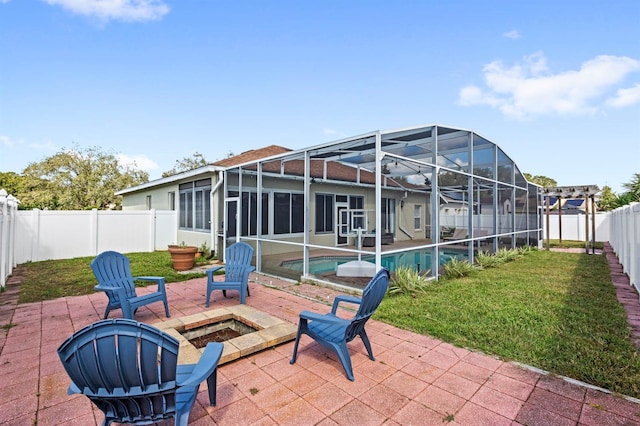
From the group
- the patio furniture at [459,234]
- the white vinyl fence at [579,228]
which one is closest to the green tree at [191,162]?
the patio furniture at [459,234]

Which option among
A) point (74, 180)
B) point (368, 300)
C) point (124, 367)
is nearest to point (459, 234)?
point (368, 300)

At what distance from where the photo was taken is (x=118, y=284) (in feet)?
15.0

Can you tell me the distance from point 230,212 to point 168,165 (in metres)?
29.6

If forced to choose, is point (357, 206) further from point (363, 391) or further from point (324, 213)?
point (363, 391)

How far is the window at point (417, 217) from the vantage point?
14.5 m

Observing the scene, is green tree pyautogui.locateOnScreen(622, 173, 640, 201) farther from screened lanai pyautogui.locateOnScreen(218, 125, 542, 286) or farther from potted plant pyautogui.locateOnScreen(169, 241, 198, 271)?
potted plant pyautogui.locateOnScreen(169, 241, 198, 271)

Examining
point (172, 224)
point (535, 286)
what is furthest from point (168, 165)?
point (535, 286)

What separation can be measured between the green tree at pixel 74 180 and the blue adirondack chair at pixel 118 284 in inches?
899

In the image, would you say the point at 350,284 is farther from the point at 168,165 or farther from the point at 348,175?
the point at 168,165

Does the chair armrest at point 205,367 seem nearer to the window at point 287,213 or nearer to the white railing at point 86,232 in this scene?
the window at point 287,213

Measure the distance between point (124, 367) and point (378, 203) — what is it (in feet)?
15.4

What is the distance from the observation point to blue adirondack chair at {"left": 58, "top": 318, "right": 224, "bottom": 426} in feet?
5.31

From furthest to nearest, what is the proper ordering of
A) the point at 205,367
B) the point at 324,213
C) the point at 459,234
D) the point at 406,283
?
1. the point at 324,213
2. the point at 459,234
3. the point at 406,283
4. the point at 205,367

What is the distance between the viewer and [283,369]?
3.03 m
